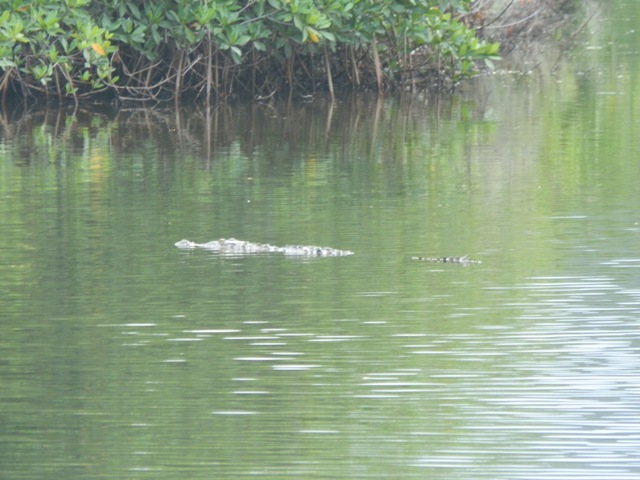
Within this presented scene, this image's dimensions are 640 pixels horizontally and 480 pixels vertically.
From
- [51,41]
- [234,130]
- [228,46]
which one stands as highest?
[51,41]

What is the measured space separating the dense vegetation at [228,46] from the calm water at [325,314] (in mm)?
3875

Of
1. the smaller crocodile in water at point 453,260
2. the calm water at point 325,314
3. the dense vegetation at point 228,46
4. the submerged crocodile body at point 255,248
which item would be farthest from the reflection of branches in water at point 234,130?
the smaller crocodile in water at point 453,260

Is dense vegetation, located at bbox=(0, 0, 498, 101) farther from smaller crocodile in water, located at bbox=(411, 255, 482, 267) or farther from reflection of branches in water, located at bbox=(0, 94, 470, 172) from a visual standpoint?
smaller crocodile in water, located at bbox=(411, 255, 482, 267)

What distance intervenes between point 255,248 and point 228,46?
11.0m

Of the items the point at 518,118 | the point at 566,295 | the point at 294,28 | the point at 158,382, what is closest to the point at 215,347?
the point at 158,382

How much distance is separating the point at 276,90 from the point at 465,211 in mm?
12373

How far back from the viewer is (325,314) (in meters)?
9.85

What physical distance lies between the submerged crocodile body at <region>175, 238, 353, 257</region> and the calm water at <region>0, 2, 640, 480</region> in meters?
0.19

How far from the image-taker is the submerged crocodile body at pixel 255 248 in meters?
11.7

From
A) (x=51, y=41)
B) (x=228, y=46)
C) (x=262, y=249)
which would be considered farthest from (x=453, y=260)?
Answer: (x=51, y=41)

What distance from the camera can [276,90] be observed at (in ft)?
84.3

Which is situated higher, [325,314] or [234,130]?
[234,130]

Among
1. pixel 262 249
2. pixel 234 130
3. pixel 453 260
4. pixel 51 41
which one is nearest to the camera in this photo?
pixel 453 260

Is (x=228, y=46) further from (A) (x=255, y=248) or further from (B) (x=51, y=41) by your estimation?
(A) (x=255, y=248)
